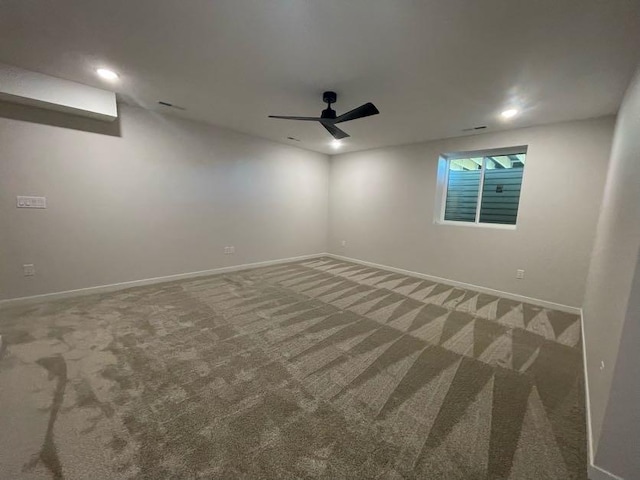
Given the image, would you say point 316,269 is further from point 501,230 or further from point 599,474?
point 599,474

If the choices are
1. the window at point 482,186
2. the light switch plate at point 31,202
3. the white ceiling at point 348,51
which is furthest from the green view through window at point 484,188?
the light switch plate at point 31,202

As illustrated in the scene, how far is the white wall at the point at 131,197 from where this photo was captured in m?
2.89

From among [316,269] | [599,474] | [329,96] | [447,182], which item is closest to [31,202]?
[329,96]

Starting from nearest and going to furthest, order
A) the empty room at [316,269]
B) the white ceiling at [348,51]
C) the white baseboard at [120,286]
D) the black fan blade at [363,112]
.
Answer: the empty room at [316,269]
the white ceiling at [348,51]
the black fan blade at [363,112]
the white baseboard at [120,286]

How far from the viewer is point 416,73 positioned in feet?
7.50

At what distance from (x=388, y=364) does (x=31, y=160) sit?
4.42m

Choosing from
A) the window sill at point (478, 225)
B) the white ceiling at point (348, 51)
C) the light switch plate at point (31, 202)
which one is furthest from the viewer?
the window sill at point (478, 225)

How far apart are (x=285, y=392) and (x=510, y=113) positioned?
3.86 metres

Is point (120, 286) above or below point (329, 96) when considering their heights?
below

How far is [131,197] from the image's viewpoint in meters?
3.55

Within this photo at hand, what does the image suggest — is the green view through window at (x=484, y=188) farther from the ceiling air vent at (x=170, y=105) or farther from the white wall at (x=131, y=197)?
the ceiling air vent at (x=170, y=105)

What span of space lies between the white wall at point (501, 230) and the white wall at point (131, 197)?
1873 mm

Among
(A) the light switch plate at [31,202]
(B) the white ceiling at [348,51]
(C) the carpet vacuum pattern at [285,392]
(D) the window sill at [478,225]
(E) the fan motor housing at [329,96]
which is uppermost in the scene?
(B) the white ceiling at [348,51]

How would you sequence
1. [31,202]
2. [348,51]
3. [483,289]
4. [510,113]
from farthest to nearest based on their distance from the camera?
[483,289]
[510,113]
[31,202]
[348,51]
